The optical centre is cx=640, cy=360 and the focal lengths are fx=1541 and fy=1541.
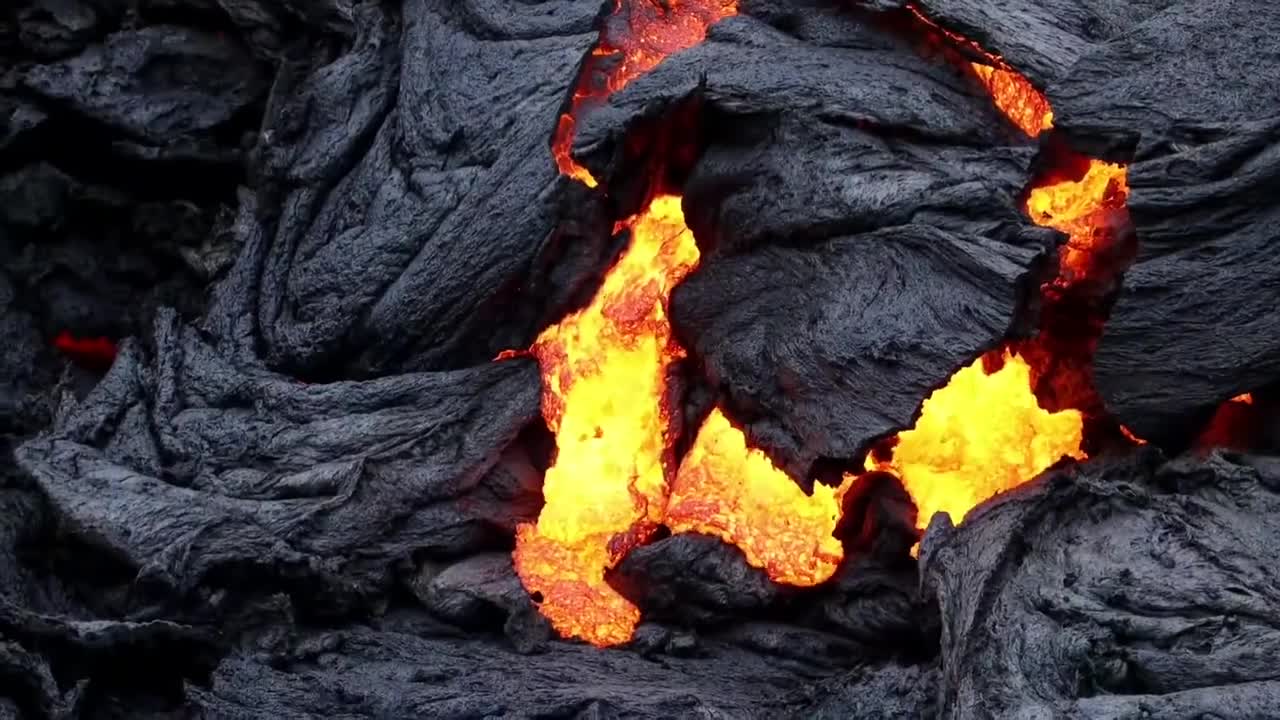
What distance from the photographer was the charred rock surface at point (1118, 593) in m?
5.03

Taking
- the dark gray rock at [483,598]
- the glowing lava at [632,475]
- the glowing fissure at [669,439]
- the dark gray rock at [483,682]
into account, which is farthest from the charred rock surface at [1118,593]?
the dark gray rock at [483,598]

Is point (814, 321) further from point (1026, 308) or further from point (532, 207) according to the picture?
point (532, 207)

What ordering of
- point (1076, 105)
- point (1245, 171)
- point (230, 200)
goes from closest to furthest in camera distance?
1. point (1245, 171)
2. point (1076, 105)
3. point (230, 200)

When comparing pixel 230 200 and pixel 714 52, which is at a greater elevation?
pixel 714 52

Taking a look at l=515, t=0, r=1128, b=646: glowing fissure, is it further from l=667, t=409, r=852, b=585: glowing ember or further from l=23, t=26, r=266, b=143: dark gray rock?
l=23, t=26, r=266, b=143: dark gray rock

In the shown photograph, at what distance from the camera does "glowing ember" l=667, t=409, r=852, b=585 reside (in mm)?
6465

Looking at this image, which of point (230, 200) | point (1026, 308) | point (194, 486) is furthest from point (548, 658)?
point (230, 200)

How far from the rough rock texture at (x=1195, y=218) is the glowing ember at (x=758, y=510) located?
1.32m

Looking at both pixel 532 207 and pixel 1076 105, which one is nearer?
pixel 1076 105

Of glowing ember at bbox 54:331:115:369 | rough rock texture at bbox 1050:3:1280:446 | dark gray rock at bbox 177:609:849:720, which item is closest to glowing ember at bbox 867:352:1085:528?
rough rock texture at bbox 1050:3:1280:446

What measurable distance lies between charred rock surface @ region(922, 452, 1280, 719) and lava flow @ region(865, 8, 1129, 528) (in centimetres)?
36

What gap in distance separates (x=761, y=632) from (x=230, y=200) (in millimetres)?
3402

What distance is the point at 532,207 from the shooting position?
6.52 meters

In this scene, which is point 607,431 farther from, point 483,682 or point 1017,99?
point 1017,99
